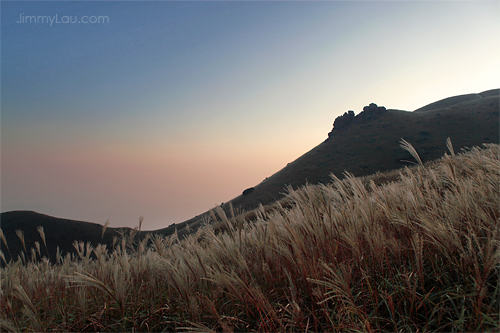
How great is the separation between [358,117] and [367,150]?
24754 millimetres

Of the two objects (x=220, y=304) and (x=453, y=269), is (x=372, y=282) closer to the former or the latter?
(x=453, y=269)

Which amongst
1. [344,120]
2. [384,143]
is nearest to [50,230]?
[384,143]

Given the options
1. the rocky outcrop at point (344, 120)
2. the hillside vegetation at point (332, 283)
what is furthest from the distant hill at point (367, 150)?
the hillside vegetation at point (332, 283)

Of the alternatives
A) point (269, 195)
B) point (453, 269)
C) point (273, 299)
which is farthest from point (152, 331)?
point (269, 195)

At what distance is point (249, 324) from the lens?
76.7 inches

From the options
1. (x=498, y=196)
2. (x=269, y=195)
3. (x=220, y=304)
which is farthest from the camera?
(x=269, y=195)

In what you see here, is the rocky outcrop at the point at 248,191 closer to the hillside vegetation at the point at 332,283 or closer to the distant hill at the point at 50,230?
the distant hill at the point at 50,230

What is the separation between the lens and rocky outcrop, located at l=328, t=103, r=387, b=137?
283 ft

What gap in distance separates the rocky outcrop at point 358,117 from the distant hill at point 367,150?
0.73 meters

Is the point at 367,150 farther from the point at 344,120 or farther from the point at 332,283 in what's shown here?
the point at 332,283

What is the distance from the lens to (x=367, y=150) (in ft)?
226

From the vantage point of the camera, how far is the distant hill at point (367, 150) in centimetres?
4778

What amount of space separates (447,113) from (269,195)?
62.3 meters

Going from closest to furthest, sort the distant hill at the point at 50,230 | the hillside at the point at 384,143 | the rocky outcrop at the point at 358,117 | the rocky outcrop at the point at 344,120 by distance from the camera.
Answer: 1. the distant hill at the point at 50,230
2. the hillside at the point at 384,143
3. the rocky outcrop at the point at 358,117
4. the rocky outcrop at the point at 344,120
